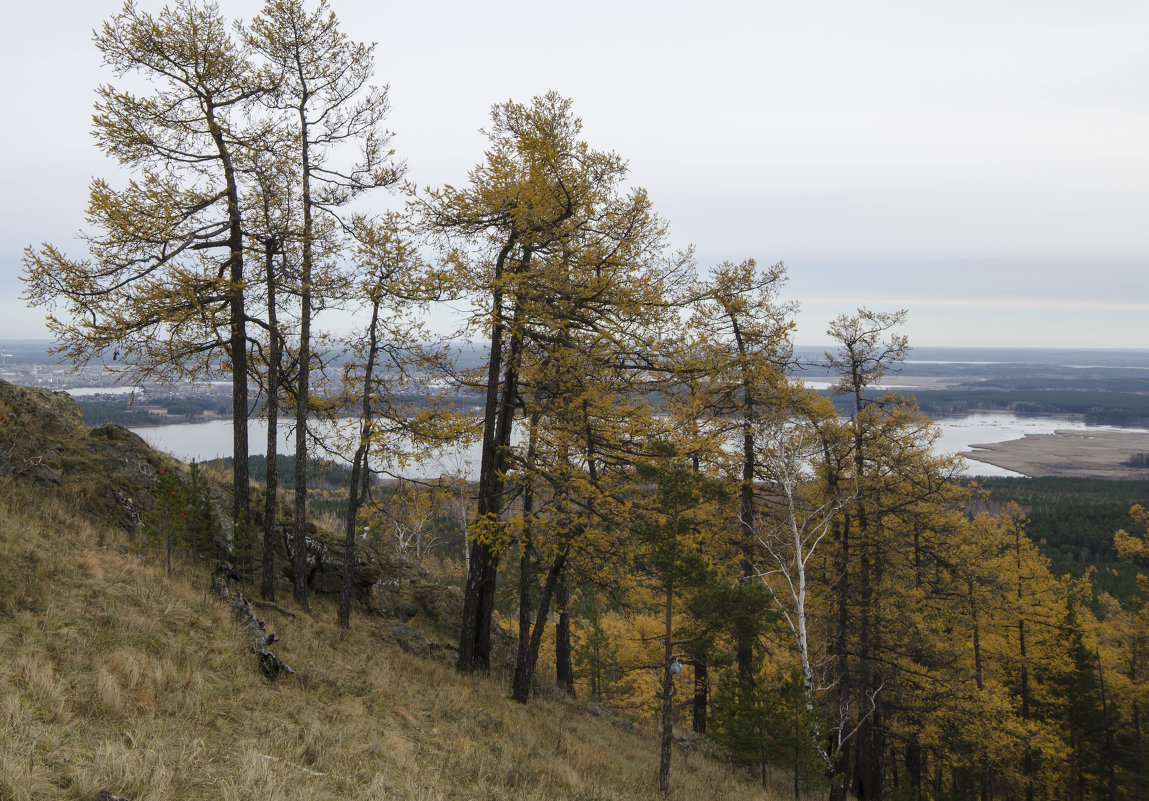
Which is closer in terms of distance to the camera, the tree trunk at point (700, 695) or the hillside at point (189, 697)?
the hillside at point (189, 697)

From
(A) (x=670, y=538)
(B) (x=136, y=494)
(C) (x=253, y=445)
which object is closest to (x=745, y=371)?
(A) (x=670, y=538)

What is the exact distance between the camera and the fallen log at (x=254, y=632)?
821cm

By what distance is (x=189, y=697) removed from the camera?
20.7 feet

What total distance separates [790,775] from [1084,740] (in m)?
20.5

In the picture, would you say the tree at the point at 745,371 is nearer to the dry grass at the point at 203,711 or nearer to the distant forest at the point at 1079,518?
the dry grass at the point at 203,711

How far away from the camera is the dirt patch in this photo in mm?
139750

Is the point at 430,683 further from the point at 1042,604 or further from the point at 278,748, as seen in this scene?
the point at 1042,604

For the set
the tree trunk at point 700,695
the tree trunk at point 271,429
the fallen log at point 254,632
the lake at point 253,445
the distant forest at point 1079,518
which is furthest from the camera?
the distant forest at point 1079,518

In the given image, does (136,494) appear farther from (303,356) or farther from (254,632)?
(254,632)

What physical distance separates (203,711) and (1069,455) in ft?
691

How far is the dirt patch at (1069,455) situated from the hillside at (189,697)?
143 meters

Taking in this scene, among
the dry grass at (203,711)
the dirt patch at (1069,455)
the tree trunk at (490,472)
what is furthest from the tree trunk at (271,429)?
the dirt patch at (1069,455)

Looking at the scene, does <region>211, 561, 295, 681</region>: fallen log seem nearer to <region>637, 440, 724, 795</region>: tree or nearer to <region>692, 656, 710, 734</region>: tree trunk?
<region>637, 440, 724, 795</region>: tree

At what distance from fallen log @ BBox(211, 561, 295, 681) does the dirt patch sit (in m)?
146
